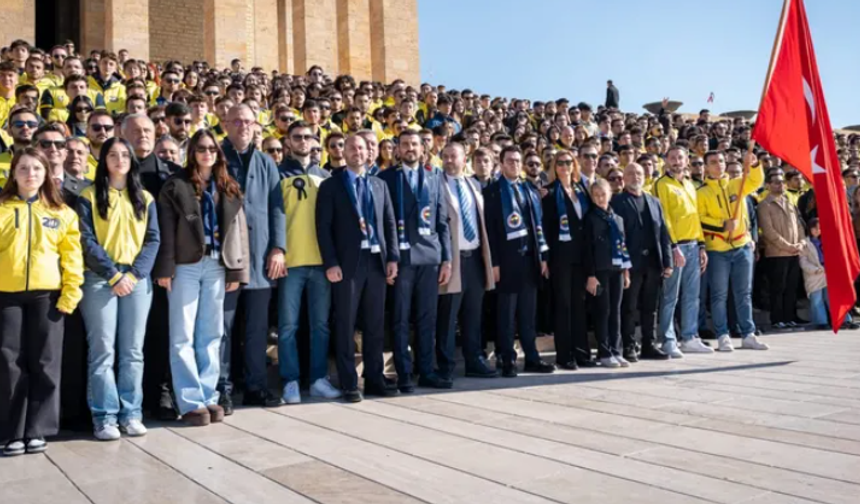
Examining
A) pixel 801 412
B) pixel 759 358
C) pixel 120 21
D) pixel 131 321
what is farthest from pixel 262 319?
pixel 120 21

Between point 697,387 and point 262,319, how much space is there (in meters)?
3.69

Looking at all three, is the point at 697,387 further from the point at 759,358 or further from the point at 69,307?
the point at 69,307

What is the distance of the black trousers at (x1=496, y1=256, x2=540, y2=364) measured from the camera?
7945mm

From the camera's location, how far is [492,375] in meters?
7.72

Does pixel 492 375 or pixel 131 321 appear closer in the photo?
pixel 131 321

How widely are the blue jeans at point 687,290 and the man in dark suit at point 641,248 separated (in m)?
0.28

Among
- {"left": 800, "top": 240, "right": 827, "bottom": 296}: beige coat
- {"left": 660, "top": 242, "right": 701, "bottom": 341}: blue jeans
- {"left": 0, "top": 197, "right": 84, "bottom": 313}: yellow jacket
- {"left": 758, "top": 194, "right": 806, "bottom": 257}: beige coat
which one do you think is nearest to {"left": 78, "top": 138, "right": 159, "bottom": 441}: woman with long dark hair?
{"left": 0, "top": 197, "right": 84, "bottom": 313}: yellow jacket

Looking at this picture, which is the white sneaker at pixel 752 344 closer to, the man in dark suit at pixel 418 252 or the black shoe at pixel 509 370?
the black shoe at pixel 509 370

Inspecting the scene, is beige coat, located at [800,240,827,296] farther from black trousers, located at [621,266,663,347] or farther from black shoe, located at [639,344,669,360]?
black shoe, located at [639,344,669,360]

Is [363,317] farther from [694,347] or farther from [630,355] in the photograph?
[694,347]

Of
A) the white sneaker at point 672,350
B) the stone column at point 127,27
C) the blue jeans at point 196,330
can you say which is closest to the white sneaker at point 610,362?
the white sneaker at point 672,350

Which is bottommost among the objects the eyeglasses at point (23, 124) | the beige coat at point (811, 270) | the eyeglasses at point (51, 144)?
the beige coat at point (811, 270)

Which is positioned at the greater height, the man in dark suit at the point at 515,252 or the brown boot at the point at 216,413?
the man in dark suit at the point at 515,252

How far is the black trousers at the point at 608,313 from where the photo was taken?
8.31 metres
